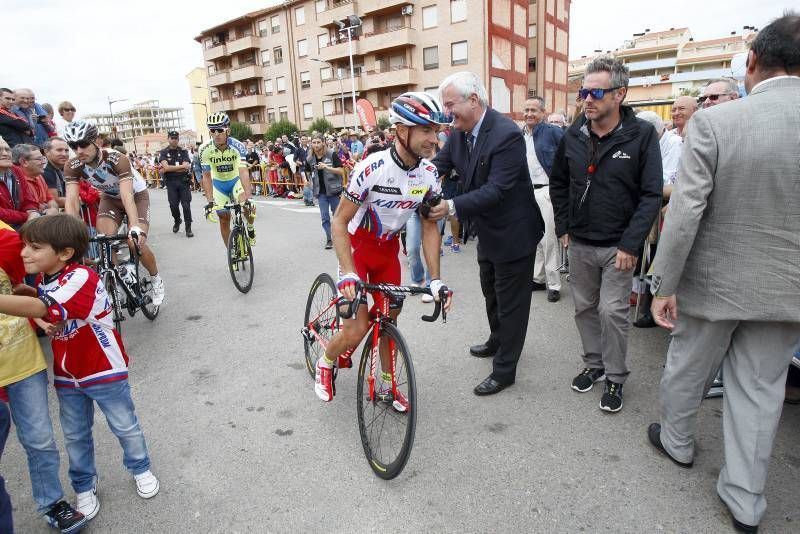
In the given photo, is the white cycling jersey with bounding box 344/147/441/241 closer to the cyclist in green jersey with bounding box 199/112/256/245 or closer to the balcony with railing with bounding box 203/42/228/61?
the cyclist in green jersey with bounding box 199/112/256/245

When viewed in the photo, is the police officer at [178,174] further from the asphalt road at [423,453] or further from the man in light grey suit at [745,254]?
the man in light grey suit at [745,254]

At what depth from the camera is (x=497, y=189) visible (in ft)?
10.6

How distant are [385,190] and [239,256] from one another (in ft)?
14.5

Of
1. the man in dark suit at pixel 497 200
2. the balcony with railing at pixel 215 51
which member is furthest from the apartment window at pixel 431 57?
the man in dark suit at pixel 497 200

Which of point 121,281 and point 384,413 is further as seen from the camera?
point 121,281

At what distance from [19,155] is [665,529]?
6.74 meters

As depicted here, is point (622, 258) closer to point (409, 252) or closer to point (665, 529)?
point (665, 529)

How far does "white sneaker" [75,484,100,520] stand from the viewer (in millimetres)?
2561

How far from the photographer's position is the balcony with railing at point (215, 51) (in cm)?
5581

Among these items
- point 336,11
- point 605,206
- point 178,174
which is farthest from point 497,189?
point 336,11

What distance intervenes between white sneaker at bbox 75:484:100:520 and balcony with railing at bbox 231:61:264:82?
56225 mm

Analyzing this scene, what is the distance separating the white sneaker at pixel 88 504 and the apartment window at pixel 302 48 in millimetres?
51129

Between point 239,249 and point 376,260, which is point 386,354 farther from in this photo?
point 239,249

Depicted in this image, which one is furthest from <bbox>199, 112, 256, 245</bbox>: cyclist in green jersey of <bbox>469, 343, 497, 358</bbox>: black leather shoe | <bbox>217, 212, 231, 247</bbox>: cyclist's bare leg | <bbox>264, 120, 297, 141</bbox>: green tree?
<bbox>264, 120, 297, 141</bbox>: green tree
